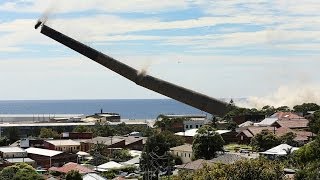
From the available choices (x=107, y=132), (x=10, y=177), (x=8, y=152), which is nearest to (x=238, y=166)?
(x=10, y=177)

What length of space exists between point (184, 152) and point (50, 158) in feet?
45.4

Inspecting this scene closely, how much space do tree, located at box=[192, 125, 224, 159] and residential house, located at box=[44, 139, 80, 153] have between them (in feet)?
76.2

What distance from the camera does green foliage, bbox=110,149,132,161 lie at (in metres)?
61.7

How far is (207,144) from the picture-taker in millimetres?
51156

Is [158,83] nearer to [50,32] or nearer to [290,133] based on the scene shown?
[50,32]

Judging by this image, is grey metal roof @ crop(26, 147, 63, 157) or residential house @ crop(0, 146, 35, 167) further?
grey metal roof @ crop(26, 147, 63, 157)

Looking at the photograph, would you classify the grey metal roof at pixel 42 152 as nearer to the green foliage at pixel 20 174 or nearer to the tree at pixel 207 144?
the green foliage at pixel 20 174

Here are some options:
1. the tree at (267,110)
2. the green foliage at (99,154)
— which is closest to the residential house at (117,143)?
the green foliage at (99,154)

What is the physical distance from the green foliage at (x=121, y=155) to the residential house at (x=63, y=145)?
8.86 meters

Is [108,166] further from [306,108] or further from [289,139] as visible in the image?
[306,108]

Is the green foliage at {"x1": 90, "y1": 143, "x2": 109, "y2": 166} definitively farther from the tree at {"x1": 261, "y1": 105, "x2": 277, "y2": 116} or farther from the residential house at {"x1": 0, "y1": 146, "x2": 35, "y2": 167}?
the tree at {"x1": 261, "y1": 105, "x2": 277, "y2": 116}

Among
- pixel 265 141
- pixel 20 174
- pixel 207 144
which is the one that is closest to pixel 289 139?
pixel 265 141

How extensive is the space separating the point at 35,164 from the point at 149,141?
1346cm

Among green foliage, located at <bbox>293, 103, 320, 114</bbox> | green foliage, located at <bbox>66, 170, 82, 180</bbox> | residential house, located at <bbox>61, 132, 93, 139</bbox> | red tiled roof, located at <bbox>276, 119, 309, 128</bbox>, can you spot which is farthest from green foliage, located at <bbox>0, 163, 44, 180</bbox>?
green foliage, located at <bbox>293, 103, 320, 114</bbox>
